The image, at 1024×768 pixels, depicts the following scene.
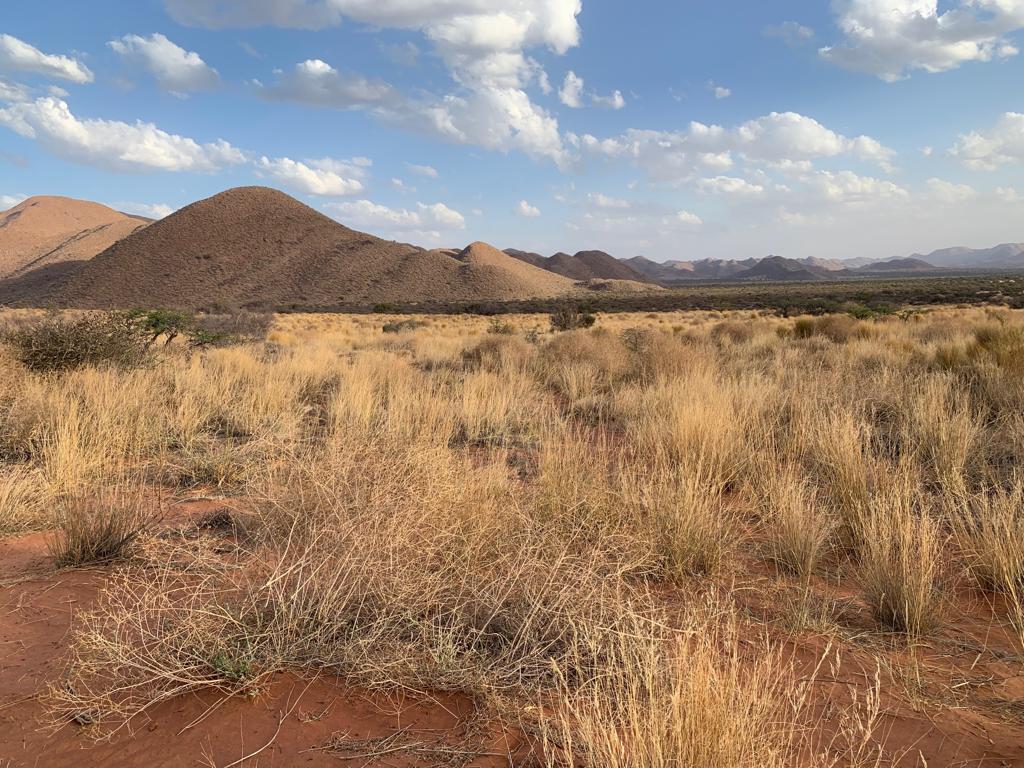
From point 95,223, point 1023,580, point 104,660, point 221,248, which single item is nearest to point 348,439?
point 104,660

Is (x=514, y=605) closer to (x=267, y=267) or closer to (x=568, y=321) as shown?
(x=568, y=321)

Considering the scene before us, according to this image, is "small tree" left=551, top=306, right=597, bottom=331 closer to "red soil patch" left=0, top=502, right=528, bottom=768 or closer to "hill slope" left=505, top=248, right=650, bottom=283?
"red soil patch" left=0, top=502, right=528, bottom=768

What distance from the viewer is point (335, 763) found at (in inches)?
85.4

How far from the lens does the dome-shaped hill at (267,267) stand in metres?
77.4

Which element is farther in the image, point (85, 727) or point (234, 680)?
point (234, 680)

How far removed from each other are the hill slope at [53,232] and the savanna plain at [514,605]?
121m

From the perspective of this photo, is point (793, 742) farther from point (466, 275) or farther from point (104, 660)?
point (466, 275)

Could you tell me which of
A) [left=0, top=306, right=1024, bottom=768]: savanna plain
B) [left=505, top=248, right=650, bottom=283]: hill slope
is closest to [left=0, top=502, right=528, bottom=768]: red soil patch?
[left=0, top=306, right=1024, bottom=768]: savanna plain

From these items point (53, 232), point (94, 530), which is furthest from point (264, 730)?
point (53, 232)

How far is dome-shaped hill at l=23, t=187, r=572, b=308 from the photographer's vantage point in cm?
7744

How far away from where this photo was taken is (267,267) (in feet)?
278

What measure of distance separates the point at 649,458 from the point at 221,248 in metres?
95.1

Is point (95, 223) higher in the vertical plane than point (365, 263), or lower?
higher

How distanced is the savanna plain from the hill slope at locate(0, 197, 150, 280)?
121400 mm
